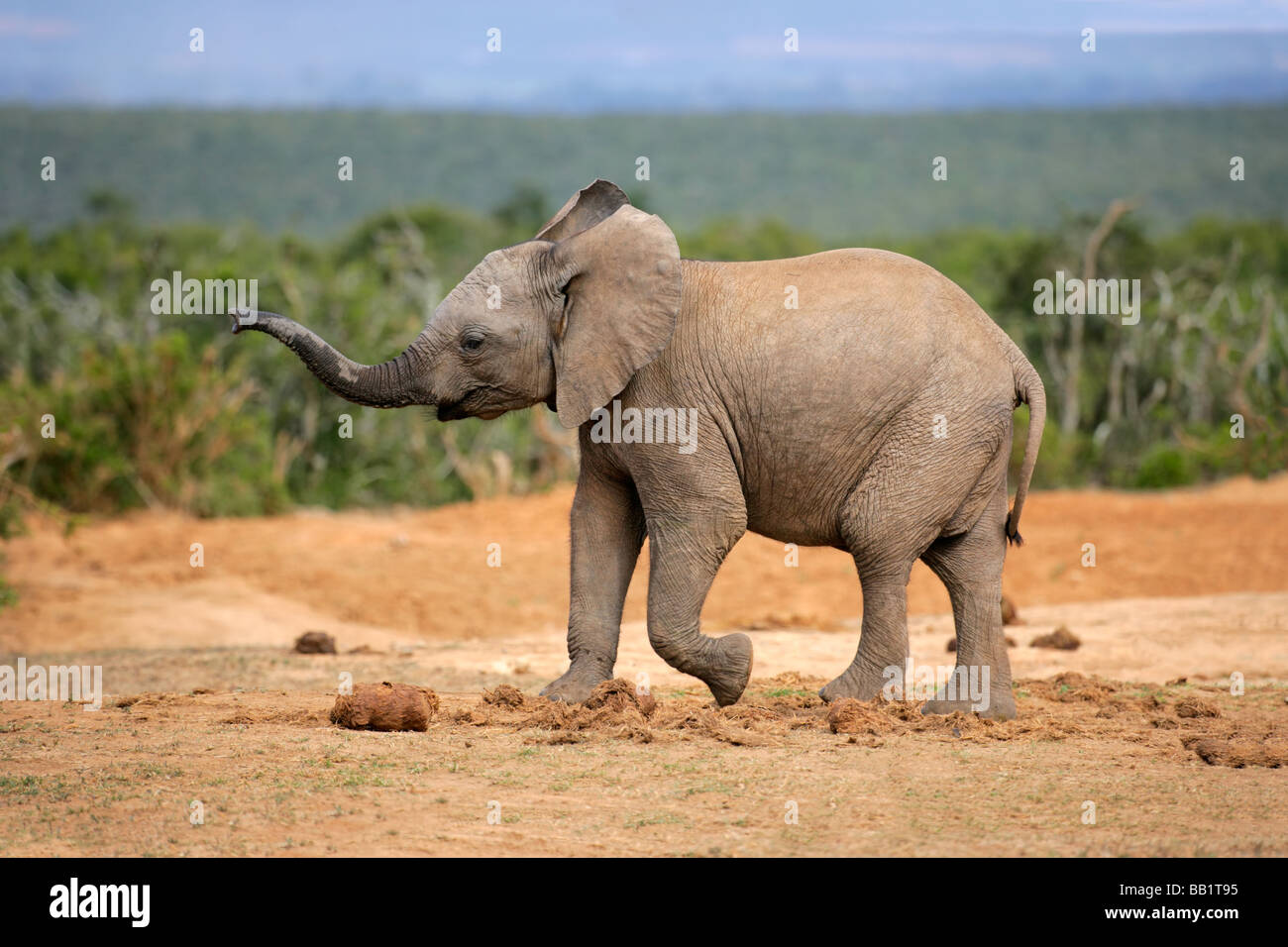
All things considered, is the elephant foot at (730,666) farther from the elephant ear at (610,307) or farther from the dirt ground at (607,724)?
the elephant ear at (610,307)

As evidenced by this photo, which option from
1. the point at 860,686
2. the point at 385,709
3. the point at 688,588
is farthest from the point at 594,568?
the point at 860,686

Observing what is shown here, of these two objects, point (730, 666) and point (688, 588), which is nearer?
point (688, 588)

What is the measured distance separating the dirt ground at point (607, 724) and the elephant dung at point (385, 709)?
0.33 feet

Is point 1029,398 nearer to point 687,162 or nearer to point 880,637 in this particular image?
point 880,637

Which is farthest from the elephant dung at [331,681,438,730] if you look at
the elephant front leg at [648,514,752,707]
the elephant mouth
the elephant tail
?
the elephant tail

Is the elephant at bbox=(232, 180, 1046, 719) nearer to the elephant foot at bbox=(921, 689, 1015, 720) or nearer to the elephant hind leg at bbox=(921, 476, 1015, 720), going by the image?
the elephant foot at bbox=(921, 689, 1015, 720)

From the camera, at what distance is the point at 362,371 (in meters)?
7.75

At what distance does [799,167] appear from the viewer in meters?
87.8

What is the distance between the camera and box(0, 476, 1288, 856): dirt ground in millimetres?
5949

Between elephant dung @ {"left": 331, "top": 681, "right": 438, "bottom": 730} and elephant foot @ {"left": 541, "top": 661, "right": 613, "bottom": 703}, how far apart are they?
33.7 inches

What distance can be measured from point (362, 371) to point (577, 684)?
2.04 meters

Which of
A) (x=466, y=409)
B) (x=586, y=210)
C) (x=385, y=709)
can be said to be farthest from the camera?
(x=586, y=210)

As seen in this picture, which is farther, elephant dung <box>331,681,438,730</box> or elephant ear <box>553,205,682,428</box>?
elephant ear <box>553,205,682,428</box>


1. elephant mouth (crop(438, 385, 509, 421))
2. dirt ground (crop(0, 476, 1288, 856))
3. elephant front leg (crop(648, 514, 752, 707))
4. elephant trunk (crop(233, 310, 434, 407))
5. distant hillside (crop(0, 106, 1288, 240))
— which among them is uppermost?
distant hillside (crop(0, 106, 1288, 240))
